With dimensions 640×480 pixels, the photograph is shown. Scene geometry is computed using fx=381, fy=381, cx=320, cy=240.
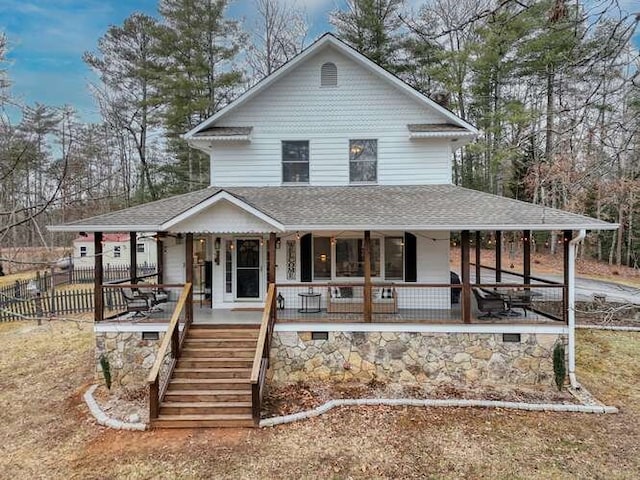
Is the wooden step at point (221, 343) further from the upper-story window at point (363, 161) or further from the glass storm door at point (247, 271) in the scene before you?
the upper-story window at point (363, 161)

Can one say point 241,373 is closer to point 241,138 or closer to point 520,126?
point 241,138

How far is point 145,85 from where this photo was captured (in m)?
24.5

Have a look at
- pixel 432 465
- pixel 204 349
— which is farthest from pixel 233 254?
pixel 432 465

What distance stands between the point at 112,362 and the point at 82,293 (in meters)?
8.74

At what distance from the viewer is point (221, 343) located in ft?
30.2

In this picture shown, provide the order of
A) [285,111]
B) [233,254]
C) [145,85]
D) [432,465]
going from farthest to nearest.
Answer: [145,85], [285,111], [233,254], [432,465]

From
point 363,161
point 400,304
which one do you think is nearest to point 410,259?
point 400,304

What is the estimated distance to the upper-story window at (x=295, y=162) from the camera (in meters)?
12.4

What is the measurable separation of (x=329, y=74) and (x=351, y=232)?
17.1ft

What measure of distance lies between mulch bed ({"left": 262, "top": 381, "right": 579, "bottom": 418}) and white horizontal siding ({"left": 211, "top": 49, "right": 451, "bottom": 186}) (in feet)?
20.7

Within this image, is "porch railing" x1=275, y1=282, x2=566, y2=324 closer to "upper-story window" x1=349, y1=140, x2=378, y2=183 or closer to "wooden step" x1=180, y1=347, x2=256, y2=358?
"wooden step" x1=180, y1=347, x2=256, y2=358

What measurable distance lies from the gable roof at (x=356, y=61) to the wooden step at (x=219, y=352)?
261 inches

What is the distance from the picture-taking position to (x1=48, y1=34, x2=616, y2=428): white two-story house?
928cm

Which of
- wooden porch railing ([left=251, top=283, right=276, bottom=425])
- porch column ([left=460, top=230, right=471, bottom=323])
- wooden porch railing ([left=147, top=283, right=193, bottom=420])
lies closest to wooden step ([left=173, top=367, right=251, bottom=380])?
wooden porch railing ([left=147, top=283, right=193, bottom=420])
